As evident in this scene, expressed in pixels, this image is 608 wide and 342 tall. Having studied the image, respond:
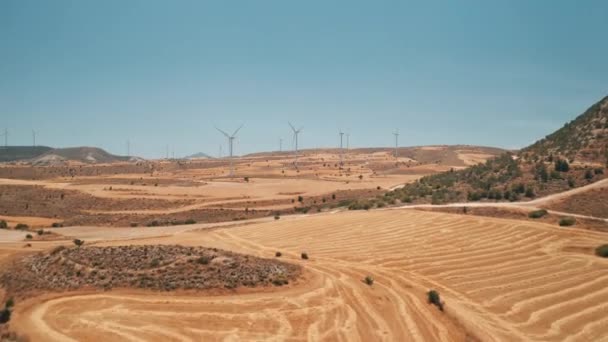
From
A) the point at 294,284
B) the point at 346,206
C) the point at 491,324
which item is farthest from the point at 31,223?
the point at 491,324

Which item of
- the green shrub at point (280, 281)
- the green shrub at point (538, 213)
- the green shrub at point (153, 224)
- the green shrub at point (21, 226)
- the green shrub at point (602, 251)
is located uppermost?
the green shrub at point (538, 213)

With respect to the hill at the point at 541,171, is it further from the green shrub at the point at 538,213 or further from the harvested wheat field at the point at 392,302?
the harvested wheat field at the point at 392,302

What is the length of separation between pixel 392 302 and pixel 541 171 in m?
49.3

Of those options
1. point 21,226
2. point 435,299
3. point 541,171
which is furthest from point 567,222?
point 21,226

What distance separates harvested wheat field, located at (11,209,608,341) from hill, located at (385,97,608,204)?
2264 cm

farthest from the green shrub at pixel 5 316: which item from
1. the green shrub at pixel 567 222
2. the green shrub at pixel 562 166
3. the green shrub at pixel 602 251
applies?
the green shrub at pixel 562 166

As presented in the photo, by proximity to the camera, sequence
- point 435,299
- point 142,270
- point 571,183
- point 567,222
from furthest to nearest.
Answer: point 571,183
point 567,222
point 142,270
point 435,299

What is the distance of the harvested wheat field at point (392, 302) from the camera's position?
21.8 meters

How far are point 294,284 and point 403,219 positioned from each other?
27655 millimetres

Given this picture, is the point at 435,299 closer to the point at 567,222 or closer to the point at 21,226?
the point at 567,222

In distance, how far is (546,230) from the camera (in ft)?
141

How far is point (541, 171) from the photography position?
220 ft

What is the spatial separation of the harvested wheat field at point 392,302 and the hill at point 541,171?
22637 mm

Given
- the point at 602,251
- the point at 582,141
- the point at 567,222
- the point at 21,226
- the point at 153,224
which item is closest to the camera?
the point at 602,251
